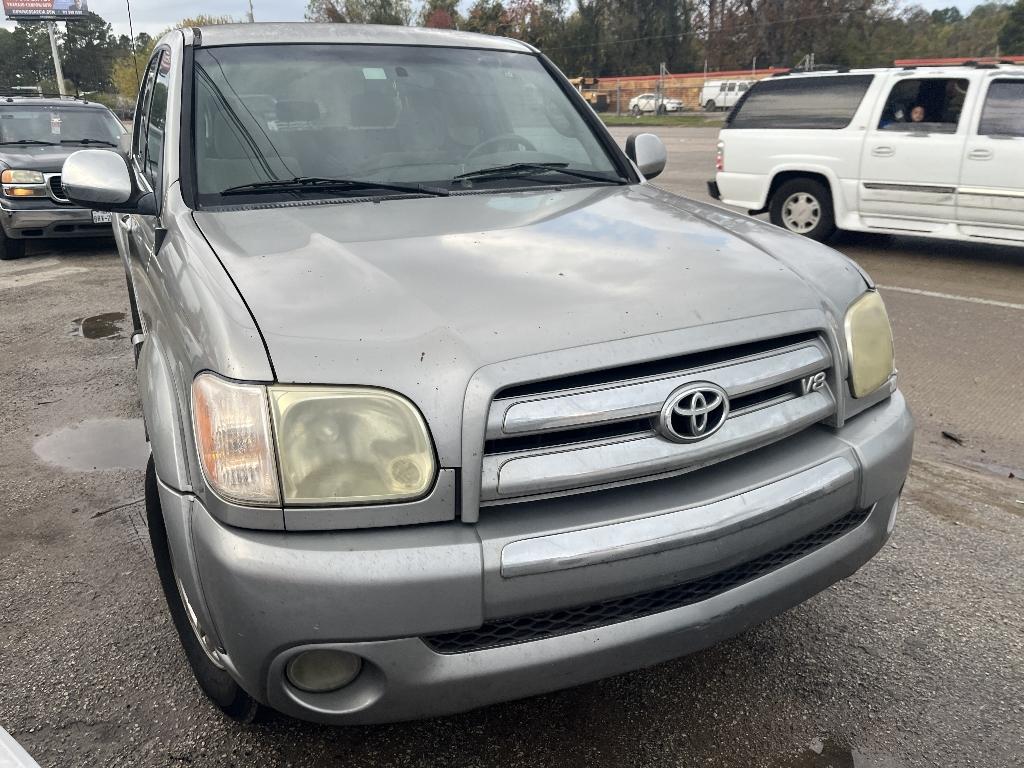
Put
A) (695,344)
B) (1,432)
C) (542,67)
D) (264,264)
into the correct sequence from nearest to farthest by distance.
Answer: (695,344) → (264,264) → (542,67) → (1,432)

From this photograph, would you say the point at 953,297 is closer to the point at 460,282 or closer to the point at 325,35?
the point at 325,35

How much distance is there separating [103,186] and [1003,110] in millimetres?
7686

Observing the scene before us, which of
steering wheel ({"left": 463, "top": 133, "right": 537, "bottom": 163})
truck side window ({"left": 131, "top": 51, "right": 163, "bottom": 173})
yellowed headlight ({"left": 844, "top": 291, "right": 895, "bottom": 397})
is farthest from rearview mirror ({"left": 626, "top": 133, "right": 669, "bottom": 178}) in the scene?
truck side window ({"left": 131, "top": 51, "right": 163, "bottom": 173})

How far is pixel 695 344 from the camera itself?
1.82m

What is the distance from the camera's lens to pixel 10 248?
9.01 m

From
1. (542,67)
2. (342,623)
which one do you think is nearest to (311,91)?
(542,67)

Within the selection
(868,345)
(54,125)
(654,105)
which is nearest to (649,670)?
(868,345)

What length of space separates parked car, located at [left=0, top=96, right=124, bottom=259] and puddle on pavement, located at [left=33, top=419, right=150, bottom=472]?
3.98 meters

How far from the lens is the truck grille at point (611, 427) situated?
167cm

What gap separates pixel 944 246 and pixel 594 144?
6953 millimetres

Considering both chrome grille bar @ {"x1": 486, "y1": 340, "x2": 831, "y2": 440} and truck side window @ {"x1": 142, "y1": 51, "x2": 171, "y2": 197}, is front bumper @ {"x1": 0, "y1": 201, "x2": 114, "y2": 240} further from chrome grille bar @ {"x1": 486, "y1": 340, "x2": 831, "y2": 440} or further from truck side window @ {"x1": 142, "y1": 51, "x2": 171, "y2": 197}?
chrome grille bar @ {"x1": 486, "y1": 340, "x2": 831, "y2": 440}

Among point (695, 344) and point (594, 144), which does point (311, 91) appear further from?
point (695, 344)

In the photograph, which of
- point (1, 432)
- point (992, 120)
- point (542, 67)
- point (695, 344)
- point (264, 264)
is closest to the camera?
point (695, 344)

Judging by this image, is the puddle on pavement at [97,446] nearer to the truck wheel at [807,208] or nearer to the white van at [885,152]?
the truck wheel at [807,208]
